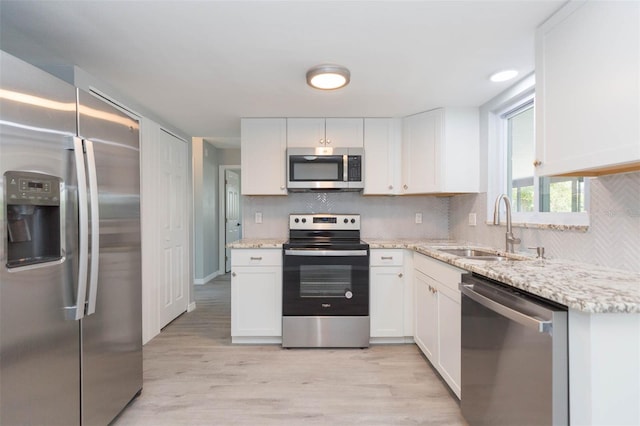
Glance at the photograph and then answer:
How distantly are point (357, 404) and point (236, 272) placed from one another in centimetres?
144

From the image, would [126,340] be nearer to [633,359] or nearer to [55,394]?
[55,394]

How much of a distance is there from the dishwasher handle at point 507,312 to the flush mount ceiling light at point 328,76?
56.8 inches

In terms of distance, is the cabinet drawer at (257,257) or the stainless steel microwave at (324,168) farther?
the stainless steel microwave at (324,168)

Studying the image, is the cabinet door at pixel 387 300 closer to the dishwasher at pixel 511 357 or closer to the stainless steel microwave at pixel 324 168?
the stainless steel microwave at pixel 324 168

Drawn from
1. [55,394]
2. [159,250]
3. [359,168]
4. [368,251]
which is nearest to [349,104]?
[359,168]

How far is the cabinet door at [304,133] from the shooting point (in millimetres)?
3105

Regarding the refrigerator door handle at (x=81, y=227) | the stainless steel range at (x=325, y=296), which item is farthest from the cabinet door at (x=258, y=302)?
the refrigerator door handle at (x=81, y=227)

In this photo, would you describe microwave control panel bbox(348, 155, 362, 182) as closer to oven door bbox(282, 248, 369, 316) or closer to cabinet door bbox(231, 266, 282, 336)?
oven door bbox(282, 248, 369, 316)

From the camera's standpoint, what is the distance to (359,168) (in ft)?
10.1

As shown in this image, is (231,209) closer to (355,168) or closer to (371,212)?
(371,212)

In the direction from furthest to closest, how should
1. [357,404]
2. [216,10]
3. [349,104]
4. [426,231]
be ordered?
[426,231]
[349,104]
[357,404]
[216,10]

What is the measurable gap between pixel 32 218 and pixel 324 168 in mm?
2200

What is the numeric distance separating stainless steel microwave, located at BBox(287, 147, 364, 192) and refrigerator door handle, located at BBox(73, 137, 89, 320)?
180cm

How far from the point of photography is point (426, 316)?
2.47 metres
